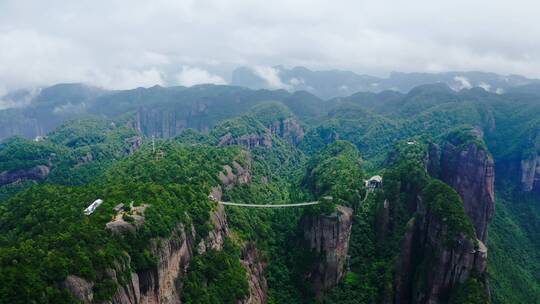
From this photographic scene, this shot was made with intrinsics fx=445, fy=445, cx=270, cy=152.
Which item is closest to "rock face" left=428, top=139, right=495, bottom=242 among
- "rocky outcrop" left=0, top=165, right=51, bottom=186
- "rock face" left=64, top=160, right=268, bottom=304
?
"rock face" left=64, top=160, right=268, bottom=304

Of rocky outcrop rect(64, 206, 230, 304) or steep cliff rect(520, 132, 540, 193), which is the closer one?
rocky outcrop rect(64, 206, 230, 304)

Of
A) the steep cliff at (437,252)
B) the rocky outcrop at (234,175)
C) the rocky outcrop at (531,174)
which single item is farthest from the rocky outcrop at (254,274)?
the rocky outcrop at (531,174)

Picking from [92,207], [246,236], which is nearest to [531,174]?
[246,236]

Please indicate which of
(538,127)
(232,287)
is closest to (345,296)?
(232,287)

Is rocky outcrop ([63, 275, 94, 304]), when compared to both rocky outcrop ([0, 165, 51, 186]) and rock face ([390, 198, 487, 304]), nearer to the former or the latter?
rock face ([390, 198, 487, 304])

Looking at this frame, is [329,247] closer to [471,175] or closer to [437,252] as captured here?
[437,252]

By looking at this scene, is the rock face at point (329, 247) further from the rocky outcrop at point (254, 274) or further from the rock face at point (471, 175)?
the rock face at point (471, 175)
